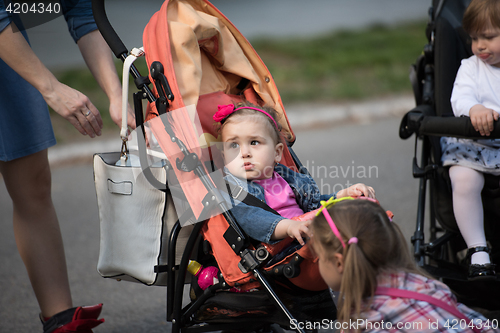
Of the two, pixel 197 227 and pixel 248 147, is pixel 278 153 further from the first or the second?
pixel 197 227

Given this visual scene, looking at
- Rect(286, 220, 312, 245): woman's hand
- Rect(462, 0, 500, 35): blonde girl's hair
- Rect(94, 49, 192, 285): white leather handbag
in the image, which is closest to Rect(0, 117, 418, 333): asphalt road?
Rect(94, 49, 192, 285): white leather handbag

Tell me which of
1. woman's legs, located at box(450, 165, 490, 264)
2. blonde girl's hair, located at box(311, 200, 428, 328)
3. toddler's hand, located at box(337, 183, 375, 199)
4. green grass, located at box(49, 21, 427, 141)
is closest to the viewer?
blonde girl's hair, located at box(311, 200, 428, 328)

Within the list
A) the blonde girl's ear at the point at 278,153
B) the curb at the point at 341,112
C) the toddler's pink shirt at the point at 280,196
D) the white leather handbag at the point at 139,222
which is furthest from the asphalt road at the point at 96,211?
the blonde girl's ear at the point at 278,153

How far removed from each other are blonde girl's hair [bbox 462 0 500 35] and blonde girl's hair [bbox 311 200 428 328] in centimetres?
136

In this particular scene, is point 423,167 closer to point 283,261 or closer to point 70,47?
point 283,261

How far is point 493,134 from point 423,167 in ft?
1.61

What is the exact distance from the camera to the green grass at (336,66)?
7.41 metres

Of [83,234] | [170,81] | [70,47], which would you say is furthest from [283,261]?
[70,47]

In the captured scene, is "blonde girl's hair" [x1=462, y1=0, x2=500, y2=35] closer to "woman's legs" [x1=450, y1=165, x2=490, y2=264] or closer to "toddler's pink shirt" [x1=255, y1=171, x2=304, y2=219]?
"woman's legs" [x1=450, y1=165, x2=490, y2=264]

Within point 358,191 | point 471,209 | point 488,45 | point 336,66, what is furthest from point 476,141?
point 336,66

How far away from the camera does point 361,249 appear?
4.98 ft

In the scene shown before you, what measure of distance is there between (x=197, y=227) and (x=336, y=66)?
23.5 ft

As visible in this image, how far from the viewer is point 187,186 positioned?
6.52 ft

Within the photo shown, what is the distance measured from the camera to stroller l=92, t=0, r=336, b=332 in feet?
6.20
